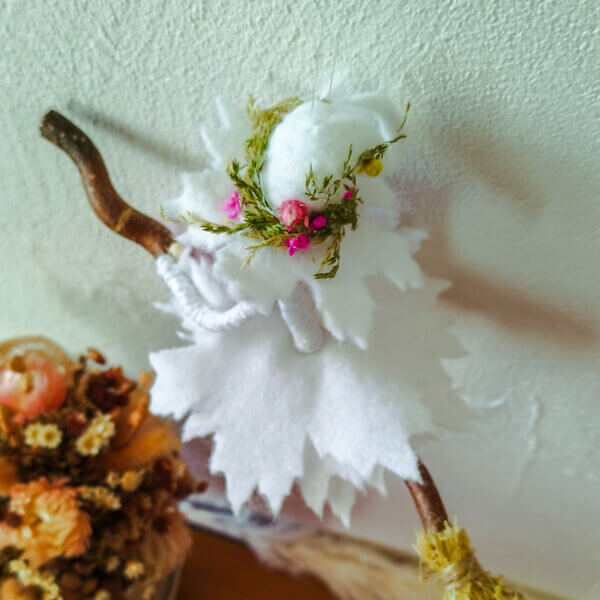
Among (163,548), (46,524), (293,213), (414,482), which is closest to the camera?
(293,213)

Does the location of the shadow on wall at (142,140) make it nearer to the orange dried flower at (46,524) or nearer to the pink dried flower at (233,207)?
the pink dried flower at (233,207)

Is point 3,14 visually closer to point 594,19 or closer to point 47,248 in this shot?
point 47,248

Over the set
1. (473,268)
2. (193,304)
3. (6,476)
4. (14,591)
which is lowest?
(14,591)

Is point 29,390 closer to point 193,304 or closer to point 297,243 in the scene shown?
point 193,304

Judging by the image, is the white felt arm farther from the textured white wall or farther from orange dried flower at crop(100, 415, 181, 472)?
orange dried flower at crop(100, 415, 181, 472)

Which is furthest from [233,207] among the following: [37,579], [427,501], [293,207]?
[37,579]

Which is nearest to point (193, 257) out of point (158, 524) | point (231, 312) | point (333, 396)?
point (231, 312)

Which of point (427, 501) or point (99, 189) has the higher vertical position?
point (99, 189)

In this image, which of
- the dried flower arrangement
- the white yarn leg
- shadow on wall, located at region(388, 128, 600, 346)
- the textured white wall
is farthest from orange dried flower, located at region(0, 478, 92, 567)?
shadow on wall, located at region(388, 128, 600, 346)
